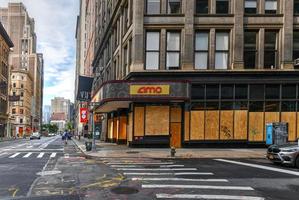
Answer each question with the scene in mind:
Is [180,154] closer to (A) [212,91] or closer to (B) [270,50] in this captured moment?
(A) [212,91]

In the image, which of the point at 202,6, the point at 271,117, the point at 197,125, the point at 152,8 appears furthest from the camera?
the point at 202,6

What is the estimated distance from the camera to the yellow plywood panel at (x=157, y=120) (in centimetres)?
3369

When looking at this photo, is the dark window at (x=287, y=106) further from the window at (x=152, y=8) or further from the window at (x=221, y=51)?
the window at (x=152, y=8)

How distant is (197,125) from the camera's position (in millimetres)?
34125

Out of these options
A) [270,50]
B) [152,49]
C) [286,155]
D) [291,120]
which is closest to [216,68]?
[270,50]

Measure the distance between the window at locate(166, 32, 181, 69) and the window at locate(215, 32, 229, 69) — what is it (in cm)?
315

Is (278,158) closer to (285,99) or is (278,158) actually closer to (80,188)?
(80,188)

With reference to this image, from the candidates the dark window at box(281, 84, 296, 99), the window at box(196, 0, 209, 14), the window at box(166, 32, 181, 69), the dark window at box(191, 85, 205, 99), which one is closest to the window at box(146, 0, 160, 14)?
the window at box(166, 32, 181, 69)

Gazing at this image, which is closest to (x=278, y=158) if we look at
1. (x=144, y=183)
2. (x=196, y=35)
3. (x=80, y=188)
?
(x=144, y=183)

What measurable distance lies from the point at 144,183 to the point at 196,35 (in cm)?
2325

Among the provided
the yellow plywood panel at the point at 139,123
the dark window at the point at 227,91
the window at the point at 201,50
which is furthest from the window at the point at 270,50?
the yellow plywood panel at the point at 139,123

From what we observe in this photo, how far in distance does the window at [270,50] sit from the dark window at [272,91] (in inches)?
66.1

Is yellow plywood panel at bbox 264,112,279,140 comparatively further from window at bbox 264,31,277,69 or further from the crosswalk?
the crosswalk

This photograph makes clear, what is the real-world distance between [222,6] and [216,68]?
523cm
